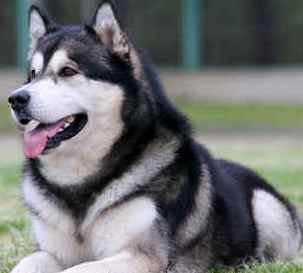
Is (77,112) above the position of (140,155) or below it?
above

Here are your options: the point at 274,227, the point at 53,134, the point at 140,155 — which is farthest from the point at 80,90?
the point at 274,227

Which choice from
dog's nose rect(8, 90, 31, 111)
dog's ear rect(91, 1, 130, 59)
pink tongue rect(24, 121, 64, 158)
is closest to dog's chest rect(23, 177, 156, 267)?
pink tongue rect(24, 121, 64, 158)

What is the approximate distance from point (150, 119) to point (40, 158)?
2.22 feet

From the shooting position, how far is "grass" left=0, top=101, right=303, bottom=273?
273 inches

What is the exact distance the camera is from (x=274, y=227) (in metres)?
6.79

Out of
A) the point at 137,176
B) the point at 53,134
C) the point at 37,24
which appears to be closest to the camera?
the point at 53,134

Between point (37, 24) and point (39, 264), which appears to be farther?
point (37, 24)

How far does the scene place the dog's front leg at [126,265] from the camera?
5.50 m

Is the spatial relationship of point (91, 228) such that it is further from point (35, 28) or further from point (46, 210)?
point (35, 28)

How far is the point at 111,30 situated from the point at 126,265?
4.41 feet

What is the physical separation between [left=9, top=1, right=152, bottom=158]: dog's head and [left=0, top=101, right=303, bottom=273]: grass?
95 cm

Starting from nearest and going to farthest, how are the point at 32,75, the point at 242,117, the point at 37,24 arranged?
the point at 32,75 < the point at 37,24 < the point at 242,117

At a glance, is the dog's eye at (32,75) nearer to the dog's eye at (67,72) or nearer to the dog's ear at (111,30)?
the dog's eye at (67,72)

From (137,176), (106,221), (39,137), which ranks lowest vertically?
(106,221)
